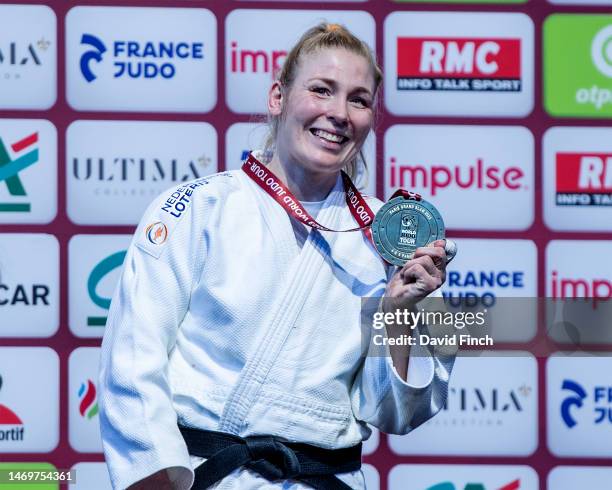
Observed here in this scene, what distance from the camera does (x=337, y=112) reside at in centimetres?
174

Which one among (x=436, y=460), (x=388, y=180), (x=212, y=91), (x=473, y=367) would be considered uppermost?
(x=212, y=91)

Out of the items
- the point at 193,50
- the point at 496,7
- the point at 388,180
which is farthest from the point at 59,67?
the point at 496,7

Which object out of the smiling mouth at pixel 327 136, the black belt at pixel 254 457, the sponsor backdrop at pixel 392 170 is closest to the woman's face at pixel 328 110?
the smiling mouth at pixel 327 136

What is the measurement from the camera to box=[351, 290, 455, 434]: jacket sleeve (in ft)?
5.63

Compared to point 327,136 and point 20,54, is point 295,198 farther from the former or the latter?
point 20,54

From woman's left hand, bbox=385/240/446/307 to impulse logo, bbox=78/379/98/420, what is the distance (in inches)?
48.3

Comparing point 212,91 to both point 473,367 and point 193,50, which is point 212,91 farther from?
point 473,367

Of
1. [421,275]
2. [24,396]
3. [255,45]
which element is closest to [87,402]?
[24,396]

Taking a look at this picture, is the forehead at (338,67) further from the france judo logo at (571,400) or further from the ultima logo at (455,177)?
the france judo logo at (571,400)

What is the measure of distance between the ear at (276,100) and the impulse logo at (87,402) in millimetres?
1114

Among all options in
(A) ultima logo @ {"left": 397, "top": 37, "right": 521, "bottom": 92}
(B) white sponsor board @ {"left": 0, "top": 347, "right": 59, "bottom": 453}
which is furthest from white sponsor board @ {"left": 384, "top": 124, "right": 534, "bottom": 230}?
(B) white sponsor board @ {"left": 0, "top": 347, "right": 59, "bottom": 453}

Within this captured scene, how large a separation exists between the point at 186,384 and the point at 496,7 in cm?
152

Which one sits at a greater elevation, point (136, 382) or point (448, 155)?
point (448, 155)

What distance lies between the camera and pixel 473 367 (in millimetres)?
2775
